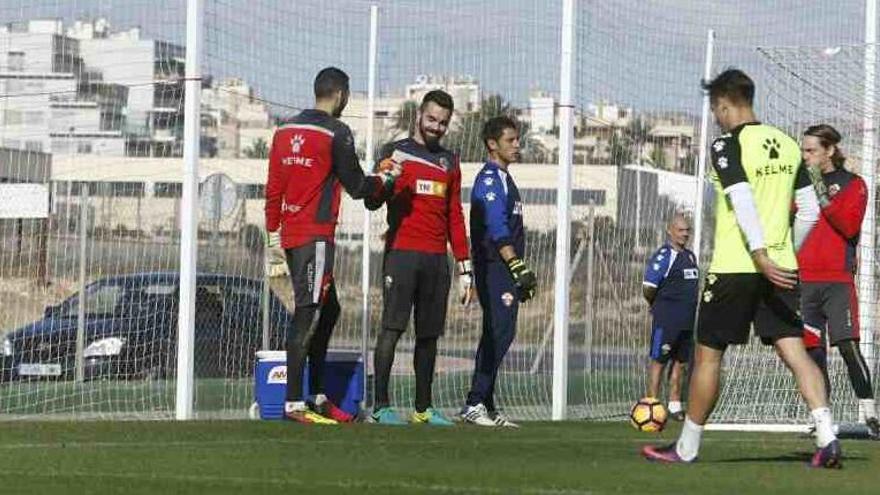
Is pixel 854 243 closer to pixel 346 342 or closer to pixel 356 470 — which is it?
pixel 346 342

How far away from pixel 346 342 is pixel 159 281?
2280mm

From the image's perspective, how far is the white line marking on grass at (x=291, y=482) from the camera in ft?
27.6

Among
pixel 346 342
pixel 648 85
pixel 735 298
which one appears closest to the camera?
pixel 735 298

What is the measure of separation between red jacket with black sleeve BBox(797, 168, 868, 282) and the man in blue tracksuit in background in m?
1.97

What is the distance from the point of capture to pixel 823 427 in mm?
10133

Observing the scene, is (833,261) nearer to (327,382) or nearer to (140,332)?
(327,382)

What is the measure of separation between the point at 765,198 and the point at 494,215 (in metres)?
3.82

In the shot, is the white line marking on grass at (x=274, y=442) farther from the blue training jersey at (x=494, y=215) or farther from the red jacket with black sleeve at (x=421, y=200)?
the blue training jersey at (x=494, y=215)

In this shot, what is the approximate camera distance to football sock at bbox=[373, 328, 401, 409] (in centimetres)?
1325

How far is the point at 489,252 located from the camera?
→ 1385 centimetres

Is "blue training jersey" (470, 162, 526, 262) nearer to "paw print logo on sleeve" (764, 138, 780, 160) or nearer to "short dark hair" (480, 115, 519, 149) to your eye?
"short dark hair" (480, 115, 519, 149)

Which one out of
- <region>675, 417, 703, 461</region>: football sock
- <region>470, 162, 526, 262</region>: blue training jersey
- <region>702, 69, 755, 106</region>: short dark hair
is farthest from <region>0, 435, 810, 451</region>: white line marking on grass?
<region>702, 69, 755, 106</region>: short dark hair

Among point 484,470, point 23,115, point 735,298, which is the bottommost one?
point 484,470

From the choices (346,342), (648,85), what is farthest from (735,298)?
(648,85)
